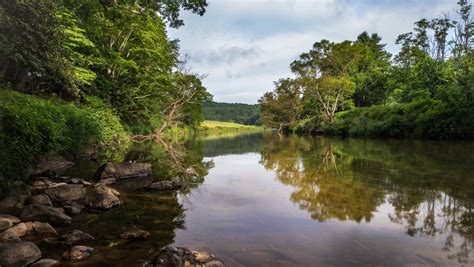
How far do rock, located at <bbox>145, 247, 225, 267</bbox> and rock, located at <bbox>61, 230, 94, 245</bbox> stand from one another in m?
1.72

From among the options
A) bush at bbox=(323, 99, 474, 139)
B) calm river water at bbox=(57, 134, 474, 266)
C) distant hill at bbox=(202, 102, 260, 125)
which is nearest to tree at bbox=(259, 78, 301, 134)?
bush at bbox=(323, 99, 474, 139)

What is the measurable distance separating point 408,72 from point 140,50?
29.4 m

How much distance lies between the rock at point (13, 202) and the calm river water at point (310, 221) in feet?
4.06

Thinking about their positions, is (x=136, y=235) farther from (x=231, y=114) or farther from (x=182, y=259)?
(x=231, y=114)

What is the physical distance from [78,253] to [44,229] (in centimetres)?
148

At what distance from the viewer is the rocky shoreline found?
431cm

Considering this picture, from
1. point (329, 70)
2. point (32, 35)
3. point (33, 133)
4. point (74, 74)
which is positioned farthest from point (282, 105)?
point (33, 133)

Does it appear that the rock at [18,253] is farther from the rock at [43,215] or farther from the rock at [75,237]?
the rock at [43,215]

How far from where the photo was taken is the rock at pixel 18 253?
4.25 meters

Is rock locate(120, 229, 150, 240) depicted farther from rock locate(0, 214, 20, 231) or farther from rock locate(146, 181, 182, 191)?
rock locate(146, 181, 182, 191)

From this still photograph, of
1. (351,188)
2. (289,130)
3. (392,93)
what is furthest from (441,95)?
(289,130)

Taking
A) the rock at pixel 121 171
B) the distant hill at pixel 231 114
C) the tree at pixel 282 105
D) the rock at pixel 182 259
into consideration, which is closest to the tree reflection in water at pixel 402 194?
the rock at pixel 182 259

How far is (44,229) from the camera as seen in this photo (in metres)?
5.71

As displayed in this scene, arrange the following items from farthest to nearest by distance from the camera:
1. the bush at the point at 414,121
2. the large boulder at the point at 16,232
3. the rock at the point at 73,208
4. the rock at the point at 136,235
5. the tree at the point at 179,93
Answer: the tree at the point at 179,93
the bush at the point at 414,121
the rock at the point at 73,208
the rock at the point at 136,235
the large boulder at the point at 16,232
